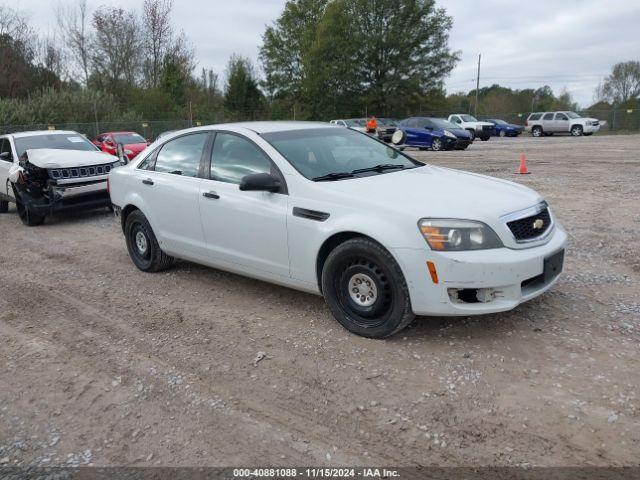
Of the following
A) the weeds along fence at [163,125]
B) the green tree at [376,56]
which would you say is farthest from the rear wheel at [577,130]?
the green tree at [376,56]

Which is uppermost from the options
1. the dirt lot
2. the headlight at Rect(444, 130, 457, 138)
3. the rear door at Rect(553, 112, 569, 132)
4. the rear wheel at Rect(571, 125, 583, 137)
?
the rear door at Rect(553, 112, 569, 132)

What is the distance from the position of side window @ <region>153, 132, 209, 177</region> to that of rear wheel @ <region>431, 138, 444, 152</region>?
763 inches

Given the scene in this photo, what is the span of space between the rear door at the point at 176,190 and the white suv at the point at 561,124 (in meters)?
33.0

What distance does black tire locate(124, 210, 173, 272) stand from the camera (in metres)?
6.12

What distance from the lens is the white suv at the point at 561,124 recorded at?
1328 inches

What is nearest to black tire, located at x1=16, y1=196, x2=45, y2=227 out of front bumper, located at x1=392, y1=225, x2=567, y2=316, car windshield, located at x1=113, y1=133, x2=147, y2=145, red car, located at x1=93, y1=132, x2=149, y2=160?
front bumper, located at x1=392, y1=225, x2=567, y2=316

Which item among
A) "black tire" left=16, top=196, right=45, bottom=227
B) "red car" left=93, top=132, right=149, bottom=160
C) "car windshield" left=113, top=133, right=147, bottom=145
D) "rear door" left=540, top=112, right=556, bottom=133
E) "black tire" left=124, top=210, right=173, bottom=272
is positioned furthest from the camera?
"rear door" left=540, top=112, right=556, bottom=133

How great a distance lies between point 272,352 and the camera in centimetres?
415

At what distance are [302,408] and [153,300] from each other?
2556 millimetres

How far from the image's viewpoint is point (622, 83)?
192ft

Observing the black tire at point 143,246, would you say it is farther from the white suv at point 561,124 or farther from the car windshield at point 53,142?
the white suv at point 561,124

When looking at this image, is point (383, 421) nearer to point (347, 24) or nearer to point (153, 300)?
point (153, 300)

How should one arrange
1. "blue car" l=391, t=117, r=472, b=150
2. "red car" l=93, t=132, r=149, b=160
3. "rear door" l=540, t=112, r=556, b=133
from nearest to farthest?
"red car" l=93, t=132, r=149, b=160
"blue car" l=391, t=117, r=472, b=150
"rear door" l=540, t=112, r=556, b=133

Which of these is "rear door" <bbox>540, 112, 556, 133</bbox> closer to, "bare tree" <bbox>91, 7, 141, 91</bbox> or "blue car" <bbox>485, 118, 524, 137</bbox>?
"blue car" <bbox>485, 118, 524, 137</bbox>
